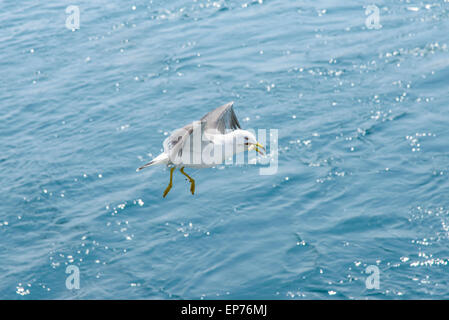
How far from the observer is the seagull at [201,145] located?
38.6ft

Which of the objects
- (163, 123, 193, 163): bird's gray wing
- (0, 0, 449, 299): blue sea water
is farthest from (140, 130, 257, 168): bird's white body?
(0, 0, 449, 299): blue sea water

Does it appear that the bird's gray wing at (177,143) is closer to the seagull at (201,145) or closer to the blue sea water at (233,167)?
the seagull at (201,145)

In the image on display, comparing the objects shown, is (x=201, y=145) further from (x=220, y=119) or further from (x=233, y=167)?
(x=233, y=167)

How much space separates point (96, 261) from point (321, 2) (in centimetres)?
1749

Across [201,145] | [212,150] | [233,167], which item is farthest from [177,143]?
[233,167]

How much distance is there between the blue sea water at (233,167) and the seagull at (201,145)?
4.71 m

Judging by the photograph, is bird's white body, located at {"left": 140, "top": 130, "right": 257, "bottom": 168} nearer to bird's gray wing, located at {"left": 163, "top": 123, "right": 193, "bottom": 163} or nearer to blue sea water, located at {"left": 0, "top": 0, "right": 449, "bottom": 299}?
bird's gray wing, located at {"left": 163, "top": 123, "right": 193, "bottom": 163}

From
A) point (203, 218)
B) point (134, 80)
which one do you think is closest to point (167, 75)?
point (134, 80)

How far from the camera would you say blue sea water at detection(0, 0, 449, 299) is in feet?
54.3

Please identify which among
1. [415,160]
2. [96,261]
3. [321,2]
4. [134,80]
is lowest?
[96,261]

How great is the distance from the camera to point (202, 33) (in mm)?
28359

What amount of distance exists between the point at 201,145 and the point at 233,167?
811 cm

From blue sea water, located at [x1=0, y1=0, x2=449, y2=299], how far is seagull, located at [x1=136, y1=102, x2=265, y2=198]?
4.71m

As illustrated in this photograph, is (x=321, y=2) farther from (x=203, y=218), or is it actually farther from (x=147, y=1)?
(x=203, y=218)
